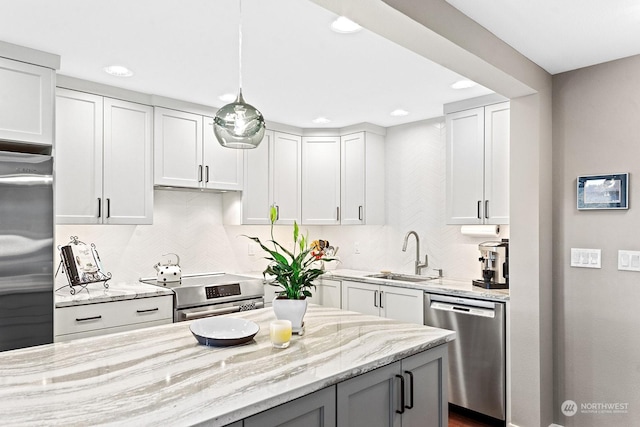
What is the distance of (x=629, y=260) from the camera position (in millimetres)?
2621

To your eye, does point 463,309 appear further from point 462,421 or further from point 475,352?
point 462,421

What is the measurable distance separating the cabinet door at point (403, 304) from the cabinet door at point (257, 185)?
4.51 feet

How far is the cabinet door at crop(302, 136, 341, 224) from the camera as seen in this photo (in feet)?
15.0

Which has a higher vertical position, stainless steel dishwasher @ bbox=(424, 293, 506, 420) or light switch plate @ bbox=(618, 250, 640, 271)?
light switch plate @ bbox=(618, 250, 640, 271)

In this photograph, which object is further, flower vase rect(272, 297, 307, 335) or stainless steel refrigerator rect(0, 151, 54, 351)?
stainless steel refrigerator rect(0, 151, 54, 351)

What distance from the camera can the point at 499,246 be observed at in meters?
3.31

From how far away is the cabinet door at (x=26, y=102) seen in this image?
253cm

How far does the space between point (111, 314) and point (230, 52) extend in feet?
6.36

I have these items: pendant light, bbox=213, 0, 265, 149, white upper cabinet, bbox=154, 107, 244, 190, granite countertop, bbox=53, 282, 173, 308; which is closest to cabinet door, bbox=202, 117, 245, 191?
white upper cabinet, bbox=154, 107, 244, 190

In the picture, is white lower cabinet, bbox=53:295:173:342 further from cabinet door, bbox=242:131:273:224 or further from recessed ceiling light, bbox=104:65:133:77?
recessed ceiling light, bbox=104:65:133:77

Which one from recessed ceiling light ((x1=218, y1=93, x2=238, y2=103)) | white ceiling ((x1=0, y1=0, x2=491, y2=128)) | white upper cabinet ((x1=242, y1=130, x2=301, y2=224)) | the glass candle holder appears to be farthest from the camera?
white upper cabinet ((x1=242, y1=130, x2=301, y2=224))

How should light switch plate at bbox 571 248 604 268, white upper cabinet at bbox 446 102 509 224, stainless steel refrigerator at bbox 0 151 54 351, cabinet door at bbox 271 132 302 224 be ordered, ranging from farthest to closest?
1. cabinet door at bbox 271 132 302 224
2. white upper cabinet at bbox 446 102 509 224
3. light switch plate at bbox 571 248 604 268
4. stainless steel refrigerator at bbox 0 151 54 351

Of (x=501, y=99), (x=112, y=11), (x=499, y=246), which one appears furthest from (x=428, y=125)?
(x=112, y=11)

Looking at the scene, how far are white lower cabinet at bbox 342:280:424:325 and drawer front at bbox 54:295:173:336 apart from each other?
5.42ft
